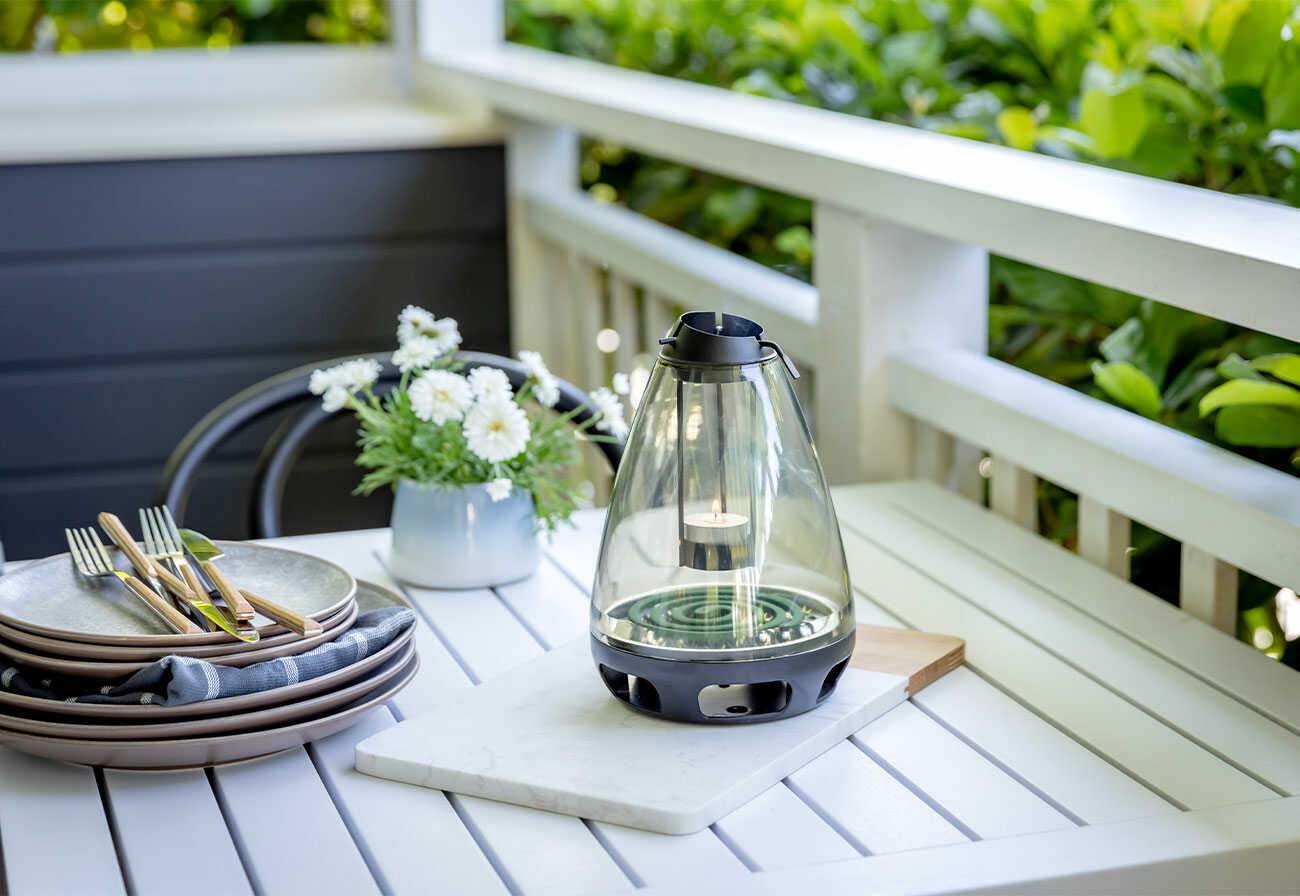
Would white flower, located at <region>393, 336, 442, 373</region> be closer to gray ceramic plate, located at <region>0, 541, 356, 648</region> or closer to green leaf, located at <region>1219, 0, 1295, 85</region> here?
gray ceramic plate, located at <region>0, 541, 356, 648</region>

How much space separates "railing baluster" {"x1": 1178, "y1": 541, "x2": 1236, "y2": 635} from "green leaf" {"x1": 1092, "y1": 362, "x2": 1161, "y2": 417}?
0.20 metres

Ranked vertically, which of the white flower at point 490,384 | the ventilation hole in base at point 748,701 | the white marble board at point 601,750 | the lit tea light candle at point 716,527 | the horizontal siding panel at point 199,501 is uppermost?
the white flower at point 490,384

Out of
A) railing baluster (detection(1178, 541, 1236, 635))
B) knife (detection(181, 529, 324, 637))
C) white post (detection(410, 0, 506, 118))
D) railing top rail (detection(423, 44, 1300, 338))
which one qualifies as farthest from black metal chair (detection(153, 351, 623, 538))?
white post (detection(410, 0, 506, 118))

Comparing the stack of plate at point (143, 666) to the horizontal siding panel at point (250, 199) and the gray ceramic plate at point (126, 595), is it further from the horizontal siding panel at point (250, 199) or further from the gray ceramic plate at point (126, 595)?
the horizontal siding panel at point (250, 199)

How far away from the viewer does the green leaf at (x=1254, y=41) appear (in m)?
1.42

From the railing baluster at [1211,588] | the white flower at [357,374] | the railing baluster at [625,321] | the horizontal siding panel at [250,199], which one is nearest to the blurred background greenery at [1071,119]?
the railing baluster at [1211,588]

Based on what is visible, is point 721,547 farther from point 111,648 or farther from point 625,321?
point 625,321

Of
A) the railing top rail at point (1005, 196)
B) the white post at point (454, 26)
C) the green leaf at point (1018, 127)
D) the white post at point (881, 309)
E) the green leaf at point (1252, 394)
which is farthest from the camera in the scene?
the white post at point (454, 26)

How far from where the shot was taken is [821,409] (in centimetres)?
175

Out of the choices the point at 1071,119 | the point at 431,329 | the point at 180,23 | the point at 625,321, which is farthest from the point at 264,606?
the point at 180,23

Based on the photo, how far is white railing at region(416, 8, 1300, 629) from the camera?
113 centimetres

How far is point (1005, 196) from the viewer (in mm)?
1308

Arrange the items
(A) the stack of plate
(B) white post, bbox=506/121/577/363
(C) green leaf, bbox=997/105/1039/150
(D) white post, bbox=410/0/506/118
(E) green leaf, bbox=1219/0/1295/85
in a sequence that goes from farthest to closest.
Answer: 1. (D) white post, bbox=410/0/506/118
2. (B) white post, bbox=506/121/577/363
3. (C) green leaf, bbox=997/105/1039/150
4. (E) green leaf, bbox=1219/0/1295/85
5. (A) the stack of plate

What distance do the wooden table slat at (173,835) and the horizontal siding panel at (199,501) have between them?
2074mm
